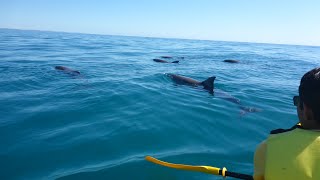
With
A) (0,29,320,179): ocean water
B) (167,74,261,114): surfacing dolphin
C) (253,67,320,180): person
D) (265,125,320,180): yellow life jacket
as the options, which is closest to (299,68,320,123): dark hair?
(253,67,320,180): person

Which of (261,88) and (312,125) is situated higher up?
(312,125)

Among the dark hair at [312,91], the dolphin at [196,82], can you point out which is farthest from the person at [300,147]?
the dolphin at [196,82]

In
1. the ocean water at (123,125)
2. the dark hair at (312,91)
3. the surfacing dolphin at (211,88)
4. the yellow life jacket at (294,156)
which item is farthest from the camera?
the surfacing dolphin at (211,88)

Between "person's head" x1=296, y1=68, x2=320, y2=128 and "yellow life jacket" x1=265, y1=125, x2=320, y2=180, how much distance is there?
214 millimetres

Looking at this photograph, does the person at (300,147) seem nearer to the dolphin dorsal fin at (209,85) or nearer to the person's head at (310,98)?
the person's head at (310,98)

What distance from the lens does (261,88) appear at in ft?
59.3

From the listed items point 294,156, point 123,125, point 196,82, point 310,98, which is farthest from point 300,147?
point 196,82

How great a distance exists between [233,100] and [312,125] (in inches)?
425

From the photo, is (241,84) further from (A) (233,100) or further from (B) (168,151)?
A: (B) (168,151)

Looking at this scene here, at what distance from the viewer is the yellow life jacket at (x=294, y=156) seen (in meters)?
2.99

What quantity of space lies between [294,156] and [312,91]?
0.72m

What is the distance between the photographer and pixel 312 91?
3264 mm

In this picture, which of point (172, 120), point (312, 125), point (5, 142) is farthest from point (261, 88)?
point (312, 125)

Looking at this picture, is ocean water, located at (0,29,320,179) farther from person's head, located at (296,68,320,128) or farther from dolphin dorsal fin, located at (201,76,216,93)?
person's head, located at (296,68,320,128)
